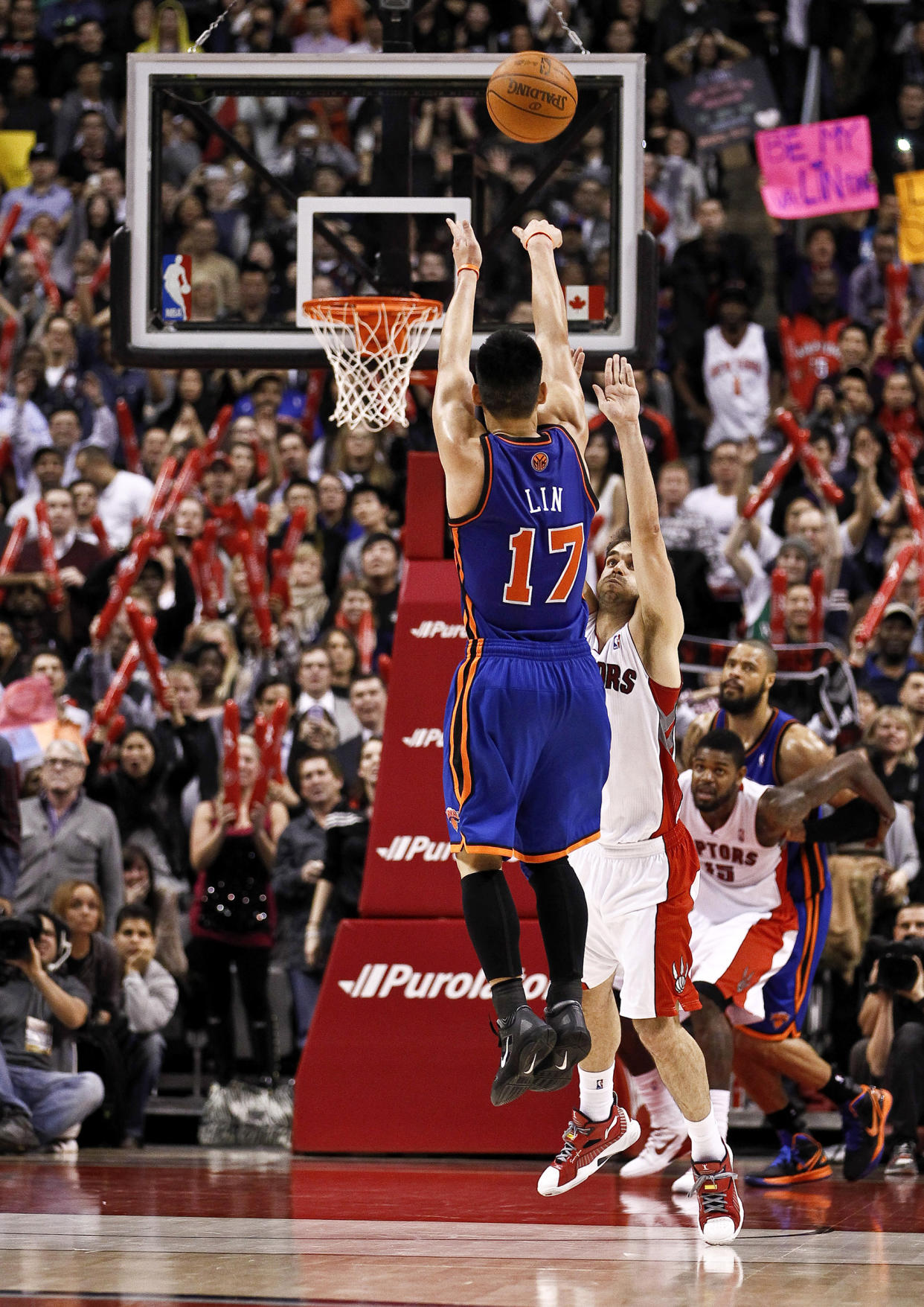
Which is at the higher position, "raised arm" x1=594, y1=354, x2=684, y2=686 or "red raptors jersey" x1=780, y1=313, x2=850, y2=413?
"red raptors jersey" x1=780, y1=313, x2=850, y2=413

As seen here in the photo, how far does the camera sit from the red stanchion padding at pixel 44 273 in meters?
14.8

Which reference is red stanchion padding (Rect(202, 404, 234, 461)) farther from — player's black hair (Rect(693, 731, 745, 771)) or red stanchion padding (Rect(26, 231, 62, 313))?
player's black hair (Rect(693, 731, 745, 771))

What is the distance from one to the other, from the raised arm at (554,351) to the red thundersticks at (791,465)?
615cm

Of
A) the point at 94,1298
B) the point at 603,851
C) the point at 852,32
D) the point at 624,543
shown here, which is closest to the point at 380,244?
the point at 624,543

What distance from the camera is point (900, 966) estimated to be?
850cm

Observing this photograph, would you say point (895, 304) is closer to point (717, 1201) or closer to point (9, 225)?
point (9, 225)

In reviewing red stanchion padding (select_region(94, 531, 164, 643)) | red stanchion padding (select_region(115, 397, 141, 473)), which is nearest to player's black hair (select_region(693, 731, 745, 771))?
red stanchion padding (select_region(94, 531, 164, 643))

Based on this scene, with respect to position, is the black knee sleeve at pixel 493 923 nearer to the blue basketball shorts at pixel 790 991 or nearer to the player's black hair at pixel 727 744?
the player's black hair at pixel 727 744

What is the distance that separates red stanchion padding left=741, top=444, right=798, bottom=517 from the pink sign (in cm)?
263

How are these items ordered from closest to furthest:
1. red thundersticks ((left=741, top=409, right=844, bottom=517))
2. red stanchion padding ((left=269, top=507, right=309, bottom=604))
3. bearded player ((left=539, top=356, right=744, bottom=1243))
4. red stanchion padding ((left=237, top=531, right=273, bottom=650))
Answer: bearded player ((left=539, top=356, right=744, bottom=1243)) → red stanchion padding ((left=237, top=531, right=273, bottom=650)) → red thundersticks ((left=741, top=409, right=844, bottom=517)) → red stanchion padding ((left=269, top=507, right=309, bottom=604))

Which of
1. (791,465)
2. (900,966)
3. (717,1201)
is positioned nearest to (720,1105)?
(717,1201)

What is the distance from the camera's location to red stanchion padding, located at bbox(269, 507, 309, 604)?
12383 millimetres

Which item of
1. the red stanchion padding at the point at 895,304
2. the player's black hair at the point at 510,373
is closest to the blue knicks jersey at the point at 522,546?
the player's black hair at the point at 510,373

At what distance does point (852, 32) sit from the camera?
16.8m
